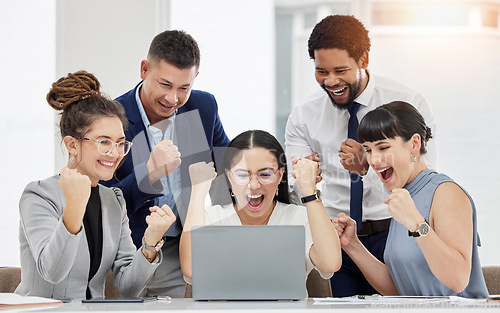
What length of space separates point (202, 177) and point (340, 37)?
0.92 meters

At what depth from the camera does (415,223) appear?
1794mm

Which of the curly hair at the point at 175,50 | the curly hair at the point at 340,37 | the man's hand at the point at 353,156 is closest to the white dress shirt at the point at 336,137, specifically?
the curly hair at the point at 340,37

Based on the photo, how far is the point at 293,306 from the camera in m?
1.49

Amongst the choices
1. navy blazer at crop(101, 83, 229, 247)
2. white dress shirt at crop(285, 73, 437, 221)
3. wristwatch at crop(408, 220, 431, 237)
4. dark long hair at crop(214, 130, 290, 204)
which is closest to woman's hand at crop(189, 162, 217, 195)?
dark long hair at crop(214, 130, 290, 204)

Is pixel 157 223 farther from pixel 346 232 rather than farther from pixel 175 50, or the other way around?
pixel 175 50

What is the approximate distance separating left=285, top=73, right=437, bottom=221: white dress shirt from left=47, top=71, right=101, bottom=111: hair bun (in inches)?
38.9

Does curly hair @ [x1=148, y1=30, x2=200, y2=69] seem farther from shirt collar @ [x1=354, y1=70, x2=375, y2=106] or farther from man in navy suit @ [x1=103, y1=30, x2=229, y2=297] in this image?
shirt collar @ [x1=354, y1=70, x2=375, y2=106]

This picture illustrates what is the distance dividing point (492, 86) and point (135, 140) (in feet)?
7.82

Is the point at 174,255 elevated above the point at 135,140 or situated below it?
below

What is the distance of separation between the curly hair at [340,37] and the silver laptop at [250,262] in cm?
123

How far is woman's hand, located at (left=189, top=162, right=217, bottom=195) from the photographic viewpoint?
87.9 inches

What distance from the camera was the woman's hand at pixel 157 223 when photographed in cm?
183

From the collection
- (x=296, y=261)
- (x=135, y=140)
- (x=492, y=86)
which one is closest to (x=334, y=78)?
(x=135, y=140)

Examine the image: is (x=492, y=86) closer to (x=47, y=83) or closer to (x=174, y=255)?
(x=174, y=255)
